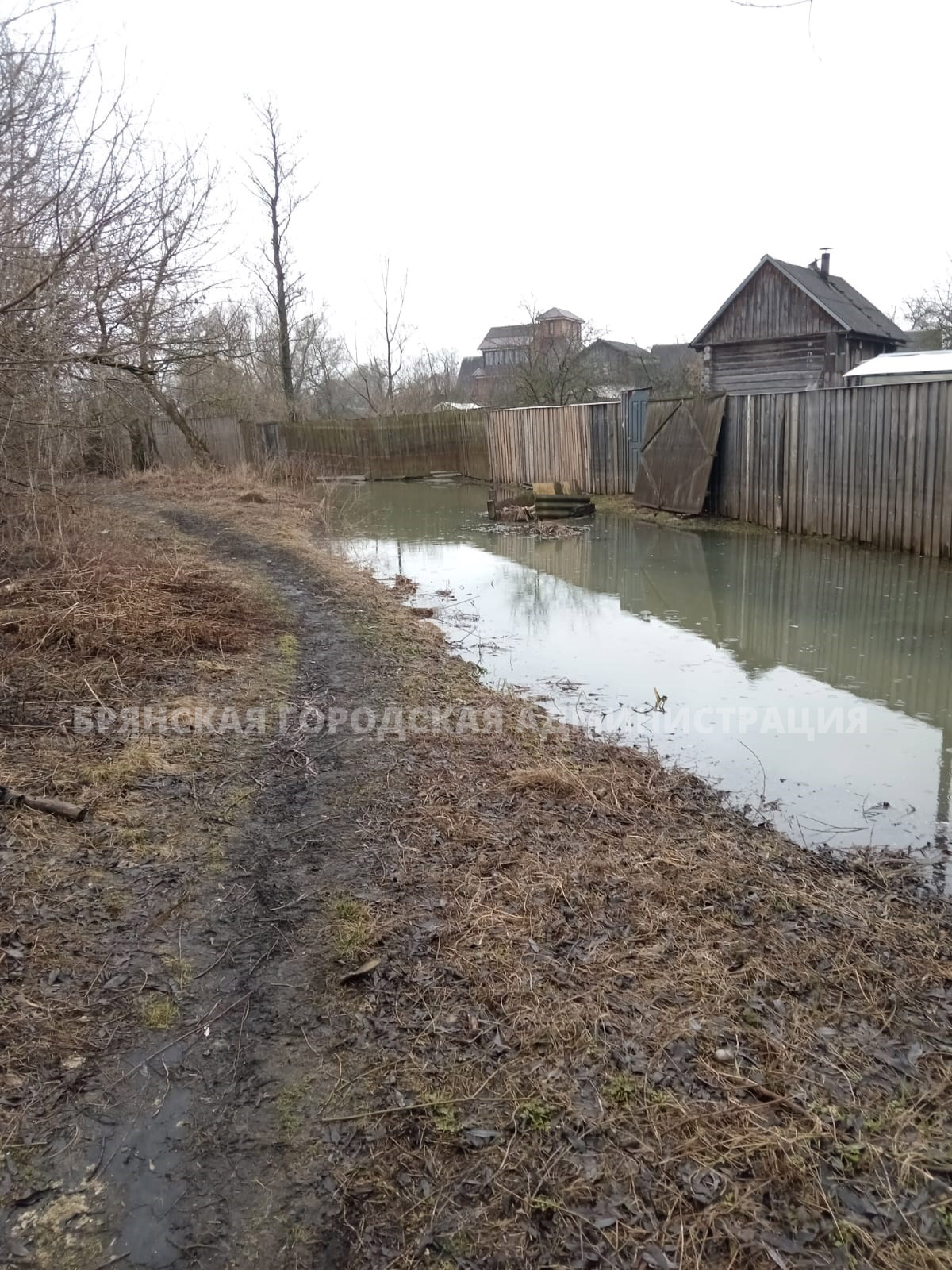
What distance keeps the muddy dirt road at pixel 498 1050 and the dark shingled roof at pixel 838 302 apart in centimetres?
2164

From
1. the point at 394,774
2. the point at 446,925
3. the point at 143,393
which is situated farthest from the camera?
the point at 143,393

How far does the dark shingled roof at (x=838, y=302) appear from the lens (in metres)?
21.7

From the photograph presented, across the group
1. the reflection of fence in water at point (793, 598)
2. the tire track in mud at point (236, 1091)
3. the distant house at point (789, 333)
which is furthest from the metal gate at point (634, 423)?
the tire track in mud at point (236, 1091)

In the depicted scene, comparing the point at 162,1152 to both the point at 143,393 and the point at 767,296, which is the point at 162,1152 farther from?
the point at 767,296

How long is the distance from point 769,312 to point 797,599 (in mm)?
17761

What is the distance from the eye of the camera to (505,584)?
9.19m

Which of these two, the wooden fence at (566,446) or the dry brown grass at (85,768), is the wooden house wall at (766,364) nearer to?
the wooden fence at (566,446)

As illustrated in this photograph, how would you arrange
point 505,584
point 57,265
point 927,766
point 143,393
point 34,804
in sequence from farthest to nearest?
1. point 143,393
2. point 505,584
3. point 57,265
4. point 927,766
5. point 34,804

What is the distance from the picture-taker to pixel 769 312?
74.3ft

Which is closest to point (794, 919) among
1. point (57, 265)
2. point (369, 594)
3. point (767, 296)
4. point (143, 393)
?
point (57, 265)

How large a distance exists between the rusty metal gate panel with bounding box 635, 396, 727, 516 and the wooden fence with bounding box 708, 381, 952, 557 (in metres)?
0.21

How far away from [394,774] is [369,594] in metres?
4.44

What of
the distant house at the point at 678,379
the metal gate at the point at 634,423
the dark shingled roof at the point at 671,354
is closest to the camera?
the metal gate at the point at 634,423

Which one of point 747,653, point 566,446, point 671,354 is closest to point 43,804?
point 747,653
